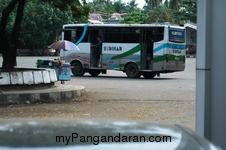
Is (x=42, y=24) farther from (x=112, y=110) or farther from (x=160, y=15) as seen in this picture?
(x=112, y=110)

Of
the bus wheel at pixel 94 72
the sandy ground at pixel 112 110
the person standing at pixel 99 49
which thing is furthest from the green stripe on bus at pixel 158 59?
the sandy ground at pixel 112 110

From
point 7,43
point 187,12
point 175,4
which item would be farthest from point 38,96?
point 175,4

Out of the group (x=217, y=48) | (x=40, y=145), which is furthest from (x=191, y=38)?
(x=40, y=145)

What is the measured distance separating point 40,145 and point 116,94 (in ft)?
41.9

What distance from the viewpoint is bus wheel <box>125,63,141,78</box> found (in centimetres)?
2403

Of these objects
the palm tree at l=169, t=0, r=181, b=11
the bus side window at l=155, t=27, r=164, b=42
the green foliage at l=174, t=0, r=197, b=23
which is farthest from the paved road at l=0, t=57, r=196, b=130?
the palm tree at l=169, t=0, r=181, b=11

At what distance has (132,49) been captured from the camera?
2411 cm

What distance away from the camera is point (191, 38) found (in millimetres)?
63281

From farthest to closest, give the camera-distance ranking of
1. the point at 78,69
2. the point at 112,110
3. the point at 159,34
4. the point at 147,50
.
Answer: the point at 78,69
the point at 147,50
the point at 159,34
the point at 112,110

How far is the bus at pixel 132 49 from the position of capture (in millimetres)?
23766

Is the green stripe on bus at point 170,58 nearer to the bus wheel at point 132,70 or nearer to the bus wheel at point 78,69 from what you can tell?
the bus wheel at point 132,70

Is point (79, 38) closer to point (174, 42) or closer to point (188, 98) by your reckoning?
point (174, 42)

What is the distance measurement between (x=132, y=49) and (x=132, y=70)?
3.54 feet

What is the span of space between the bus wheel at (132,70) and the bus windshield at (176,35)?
2262mm
